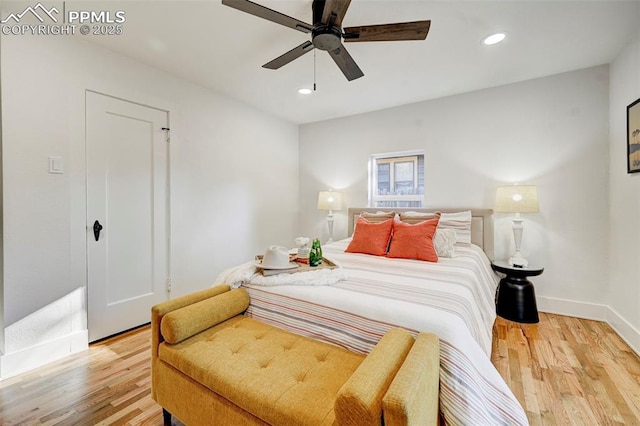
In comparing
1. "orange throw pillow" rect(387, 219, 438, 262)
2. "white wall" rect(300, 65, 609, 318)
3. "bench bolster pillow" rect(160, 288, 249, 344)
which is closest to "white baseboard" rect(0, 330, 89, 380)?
"bench bolster pillow" rect(160, 288, 249, 344)

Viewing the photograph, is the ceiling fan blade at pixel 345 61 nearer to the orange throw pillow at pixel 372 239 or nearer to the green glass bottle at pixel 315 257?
the green glass bottle at pixel 315 257

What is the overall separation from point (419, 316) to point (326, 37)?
5.36 feet

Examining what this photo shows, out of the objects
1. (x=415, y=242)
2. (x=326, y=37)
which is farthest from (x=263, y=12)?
(x=415, y=242)

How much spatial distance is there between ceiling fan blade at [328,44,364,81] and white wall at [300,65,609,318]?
1837 mm

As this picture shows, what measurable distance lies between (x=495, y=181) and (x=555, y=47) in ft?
4.36

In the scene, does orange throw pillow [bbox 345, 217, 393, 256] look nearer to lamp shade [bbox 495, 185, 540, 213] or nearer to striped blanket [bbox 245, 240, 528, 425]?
striped blanket [bbox 245, 240, 528, 425]

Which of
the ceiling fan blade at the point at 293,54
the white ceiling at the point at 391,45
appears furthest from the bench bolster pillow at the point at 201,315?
the white ceiling at the point at 391,45

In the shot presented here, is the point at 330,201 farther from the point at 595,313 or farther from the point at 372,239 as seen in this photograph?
the point at 595,313

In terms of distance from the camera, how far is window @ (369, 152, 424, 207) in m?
3.74

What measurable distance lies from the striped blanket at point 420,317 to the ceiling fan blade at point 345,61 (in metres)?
1.50

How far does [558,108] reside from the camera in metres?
2.85

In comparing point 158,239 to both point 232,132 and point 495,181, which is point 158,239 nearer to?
point 232,132

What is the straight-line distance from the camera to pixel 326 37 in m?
1.66

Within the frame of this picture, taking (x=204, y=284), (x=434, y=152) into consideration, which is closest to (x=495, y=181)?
(x=434, y=152)
